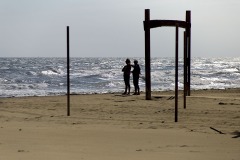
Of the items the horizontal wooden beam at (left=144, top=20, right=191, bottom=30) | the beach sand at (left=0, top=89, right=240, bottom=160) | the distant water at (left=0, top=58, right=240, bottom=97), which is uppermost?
the horizontal wooden beam at (left=144, top=20, right=191, bottom=30)

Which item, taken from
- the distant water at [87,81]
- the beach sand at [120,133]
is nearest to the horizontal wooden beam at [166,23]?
the beach sand at [120,133]

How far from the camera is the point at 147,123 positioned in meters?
10.6

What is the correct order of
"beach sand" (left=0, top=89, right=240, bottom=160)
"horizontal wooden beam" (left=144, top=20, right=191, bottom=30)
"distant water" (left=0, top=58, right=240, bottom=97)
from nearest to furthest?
"beach sand" (left=0, top=89, right=240, bottom=160)
"horizontal wooden beam" (left=144, top=20, right=191, bottom=30)
"distant water" (left=0, top=58, right=240, bottom=97)

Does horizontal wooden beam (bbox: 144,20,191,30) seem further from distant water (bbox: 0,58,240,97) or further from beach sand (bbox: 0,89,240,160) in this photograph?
distant water (bbox: 0,58,240,97)

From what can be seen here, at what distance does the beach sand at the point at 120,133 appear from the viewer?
280 inches

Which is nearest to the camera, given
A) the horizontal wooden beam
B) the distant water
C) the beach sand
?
the beach sand

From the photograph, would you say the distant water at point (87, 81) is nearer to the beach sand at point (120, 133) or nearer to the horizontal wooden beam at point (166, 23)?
the horizontal wooden beam at point (166, 23)

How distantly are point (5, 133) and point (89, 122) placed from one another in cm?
238

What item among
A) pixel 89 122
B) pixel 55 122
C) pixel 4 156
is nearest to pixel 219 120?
pixel 89 122

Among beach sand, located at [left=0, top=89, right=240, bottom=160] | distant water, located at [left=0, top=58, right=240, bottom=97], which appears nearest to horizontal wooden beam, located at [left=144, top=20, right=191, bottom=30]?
beach sand, located at [left=0, top=89, right=240, bottom=160]

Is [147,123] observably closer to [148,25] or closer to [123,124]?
[123,124]

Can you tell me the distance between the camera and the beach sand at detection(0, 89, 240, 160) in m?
7.11

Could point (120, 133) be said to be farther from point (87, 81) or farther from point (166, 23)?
point (87, 81)

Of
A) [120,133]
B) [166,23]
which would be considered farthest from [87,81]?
[120,133]
